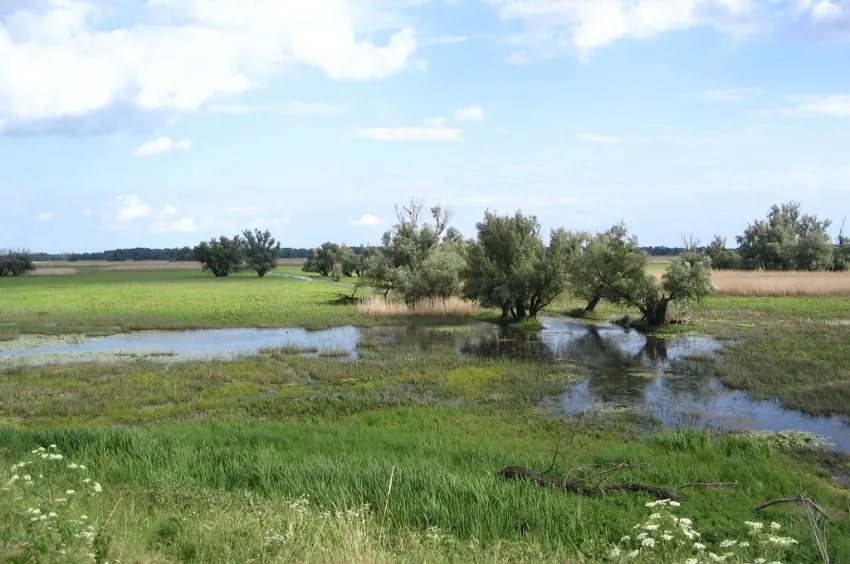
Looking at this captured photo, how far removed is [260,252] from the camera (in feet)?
365

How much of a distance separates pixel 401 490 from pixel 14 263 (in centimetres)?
12011

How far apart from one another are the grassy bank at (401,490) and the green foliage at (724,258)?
71913 millimetres

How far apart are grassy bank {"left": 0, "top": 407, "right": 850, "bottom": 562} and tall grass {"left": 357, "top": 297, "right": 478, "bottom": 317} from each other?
26151 millimetres

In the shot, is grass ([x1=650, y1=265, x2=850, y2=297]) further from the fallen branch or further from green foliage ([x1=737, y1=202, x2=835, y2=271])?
the fallen branch

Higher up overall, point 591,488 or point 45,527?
point 45,527

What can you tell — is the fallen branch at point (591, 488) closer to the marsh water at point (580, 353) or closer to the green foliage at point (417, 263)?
the marsh water at point (580, 353)

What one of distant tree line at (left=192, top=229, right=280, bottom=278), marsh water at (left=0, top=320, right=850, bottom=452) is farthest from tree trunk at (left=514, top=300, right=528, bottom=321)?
distant tree line at (left=192, top=229, right=280, bottom=278)

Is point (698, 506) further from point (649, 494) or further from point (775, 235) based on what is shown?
point (775, 235)

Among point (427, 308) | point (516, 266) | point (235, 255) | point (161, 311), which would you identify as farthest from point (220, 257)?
point (516, 266)

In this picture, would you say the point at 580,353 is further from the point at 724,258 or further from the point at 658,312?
the point at 724,258

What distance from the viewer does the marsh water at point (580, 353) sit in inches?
606

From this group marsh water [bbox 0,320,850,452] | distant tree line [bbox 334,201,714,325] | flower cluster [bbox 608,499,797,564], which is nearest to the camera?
flower cluster [bbox 608,499,797,564]

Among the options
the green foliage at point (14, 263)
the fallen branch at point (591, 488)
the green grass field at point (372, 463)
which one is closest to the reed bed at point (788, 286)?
the green grass field at point (372, 463)

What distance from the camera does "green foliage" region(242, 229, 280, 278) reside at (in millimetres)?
109375
